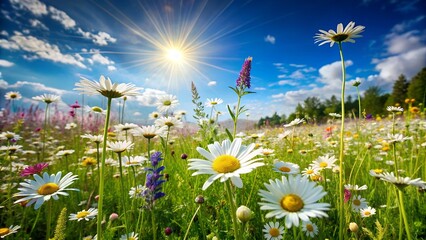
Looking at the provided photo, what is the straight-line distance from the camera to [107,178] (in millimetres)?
3363

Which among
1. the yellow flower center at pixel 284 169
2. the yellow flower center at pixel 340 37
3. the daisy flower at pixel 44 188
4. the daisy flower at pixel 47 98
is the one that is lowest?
the daisy flower at pixel 44 188

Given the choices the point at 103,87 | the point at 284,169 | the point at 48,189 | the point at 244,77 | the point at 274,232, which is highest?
the point at 244,77

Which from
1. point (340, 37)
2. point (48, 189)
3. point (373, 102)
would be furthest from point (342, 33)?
point (373, 102)

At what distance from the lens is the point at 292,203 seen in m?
0.79

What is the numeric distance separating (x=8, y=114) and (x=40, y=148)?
8.17 ft

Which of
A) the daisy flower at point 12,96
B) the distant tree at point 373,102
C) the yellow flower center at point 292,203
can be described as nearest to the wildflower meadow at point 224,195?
the yellow flower center at point 292,203

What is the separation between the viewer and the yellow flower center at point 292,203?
0.79 metres

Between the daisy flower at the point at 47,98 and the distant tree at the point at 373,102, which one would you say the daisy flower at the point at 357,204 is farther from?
the distant tree at the point at 373,102

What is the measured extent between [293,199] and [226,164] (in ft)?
0.83

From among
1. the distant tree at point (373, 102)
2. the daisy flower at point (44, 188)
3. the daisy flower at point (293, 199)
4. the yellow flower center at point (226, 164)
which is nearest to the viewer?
the daisy flower at point (293, 199)

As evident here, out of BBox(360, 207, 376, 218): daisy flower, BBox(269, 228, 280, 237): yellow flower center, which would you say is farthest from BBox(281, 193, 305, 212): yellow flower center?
BBox(360, 207, 376, 218): daisy flower

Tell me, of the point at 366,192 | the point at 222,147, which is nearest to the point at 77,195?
the point at 222,147

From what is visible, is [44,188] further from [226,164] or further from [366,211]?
[366,211]

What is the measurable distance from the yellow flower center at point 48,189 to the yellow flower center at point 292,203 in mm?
1090
